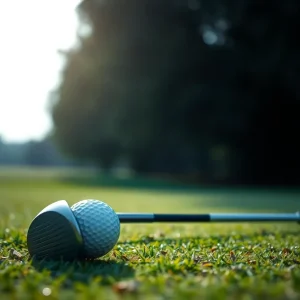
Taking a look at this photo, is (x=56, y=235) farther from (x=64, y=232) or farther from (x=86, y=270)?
(x=86, y=270)

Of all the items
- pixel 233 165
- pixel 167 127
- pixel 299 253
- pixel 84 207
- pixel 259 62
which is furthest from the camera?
pixel 233 165

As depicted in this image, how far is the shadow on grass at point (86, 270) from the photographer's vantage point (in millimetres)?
2703

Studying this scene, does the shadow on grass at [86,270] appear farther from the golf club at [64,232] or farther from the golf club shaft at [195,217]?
the golf club shaft at [195,217]

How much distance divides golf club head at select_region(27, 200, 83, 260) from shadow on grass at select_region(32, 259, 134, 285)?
8 cm

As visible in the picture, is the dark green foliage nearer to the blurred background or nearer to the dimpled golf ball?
the blurred background

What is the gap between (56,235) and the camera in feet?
10.5

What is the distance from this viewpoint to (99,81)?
899 inches

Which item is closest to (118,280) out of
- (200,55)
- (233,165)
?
(200,55)

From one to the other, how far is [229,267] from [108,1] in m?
20.1

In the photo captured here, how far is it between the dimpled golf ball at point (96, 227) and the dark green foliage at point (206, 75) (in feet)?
52.8

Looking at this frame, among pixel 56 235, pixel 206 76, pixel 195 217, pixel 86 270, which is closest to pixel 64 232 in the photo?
pixel 56 235

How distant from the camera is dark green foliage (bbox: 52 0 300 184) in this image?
18969 millimetres

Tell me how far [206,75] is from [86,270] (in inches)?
731

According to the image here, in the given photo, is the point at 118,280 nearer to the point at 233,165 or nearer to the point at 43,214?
the point at 43,214
